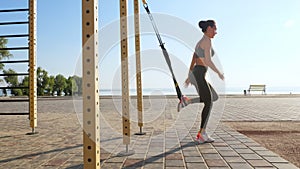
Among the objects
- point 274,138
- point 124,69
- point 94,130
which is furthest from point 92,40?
point 274,138

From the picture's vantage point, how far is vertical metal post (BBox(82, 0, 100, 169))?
1555 mm

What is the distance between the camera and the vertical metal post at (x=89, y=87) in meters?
1.55

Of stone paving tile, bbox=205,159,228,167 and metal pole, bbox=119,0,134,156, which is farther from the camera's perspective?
metal pole, bbox=119,0,134,156

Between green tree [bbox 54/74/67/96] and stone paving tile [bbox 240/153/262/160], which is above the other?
green tree [bbox 54/74/67/96]

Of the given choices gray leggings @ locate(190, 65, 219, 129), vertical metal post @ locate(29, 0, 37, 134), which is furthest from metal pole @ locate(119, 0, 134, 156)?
vertical metal post @ locate(29, 0, 37, 134)

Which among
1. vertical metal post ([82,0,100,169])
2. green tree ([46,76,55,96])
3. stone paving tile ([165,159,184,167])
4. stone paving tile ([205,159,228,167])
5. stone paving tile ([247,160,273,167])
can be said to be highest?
green tree ([46,76,55,96])

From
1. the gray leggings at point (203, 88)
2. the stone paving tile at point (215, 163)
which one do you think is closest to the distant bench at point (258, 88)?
the gray leggings at point (203, 88)

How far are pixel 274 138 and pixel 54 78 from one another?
121 ft

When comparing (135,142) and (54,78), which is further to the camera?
(54,78)

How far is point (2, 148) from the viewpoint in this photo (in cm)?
393

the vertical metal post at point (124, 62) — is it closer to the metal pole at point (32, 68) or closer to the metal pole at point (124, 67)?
the metal pole at point (124, 67)

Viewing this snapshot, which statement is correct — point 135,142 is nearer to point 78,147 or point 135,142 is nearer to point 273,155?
point 78,147

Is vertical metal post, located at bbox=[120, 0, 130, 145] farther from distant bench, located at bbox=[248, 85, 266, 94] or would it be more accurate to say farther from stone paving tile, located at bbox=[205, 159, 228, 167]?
distant bench, located at bbox=[248, 85, 266, 94]

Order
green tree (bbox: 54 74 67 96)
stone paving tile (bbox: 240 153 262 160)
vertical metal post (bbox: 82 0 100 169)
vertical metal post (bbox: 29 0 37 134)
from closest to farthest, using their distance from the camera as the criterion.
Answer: vertical metal post (bbox: 82 0 100 169), stone paving tile (bbox: 240 153 262 160), vertical metal post (bbox: 29 0 37 134), green tree (bbox: 54 74 67 96)
